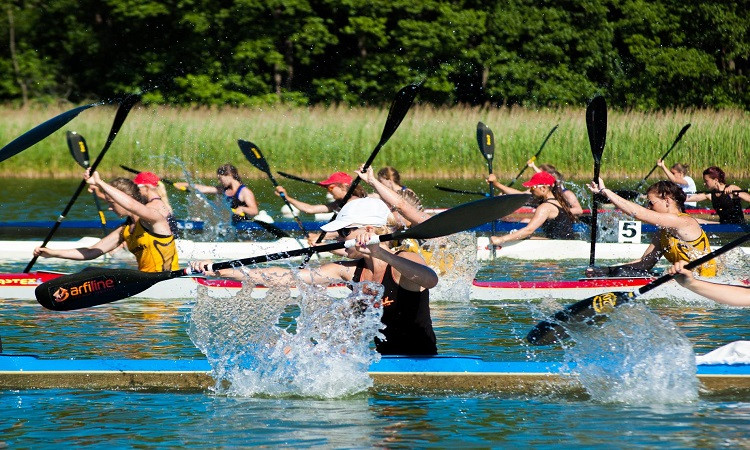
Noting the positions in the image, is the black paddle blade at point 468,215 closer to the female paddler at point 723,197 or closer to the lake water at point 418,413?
the lake water at point 418,413

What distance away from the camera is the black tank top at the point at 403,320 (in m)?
6.54

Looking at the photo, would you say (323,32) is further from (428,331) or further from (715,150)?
(428,331)

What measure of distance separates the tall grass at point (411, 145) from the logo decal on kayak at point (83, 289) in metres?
15.4

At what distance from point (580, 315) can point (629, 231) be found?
22.4 ft

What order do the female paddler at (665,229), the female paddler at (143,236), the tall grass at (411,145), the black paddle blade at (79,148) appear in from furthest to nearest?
the tall grass at (411,145), the black paddle blade at (79,148), the female paddler at (143,236), the female paddler at (665,229)

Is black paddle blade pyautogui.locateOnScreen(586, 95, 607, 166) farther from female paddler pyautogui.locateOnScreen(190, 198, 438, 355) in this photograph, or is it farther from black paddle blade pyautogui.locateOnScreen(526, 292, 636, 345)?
female paddler pyautogui.locateOnScreen(190, 198, 438, 355)

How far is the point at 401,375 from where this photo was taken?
22.4 ft

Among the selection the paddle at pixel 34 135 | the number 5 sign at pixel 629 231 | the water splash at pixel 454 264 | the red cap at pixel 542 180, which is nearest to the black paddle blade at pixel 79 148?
the paddle at pixel 34 135

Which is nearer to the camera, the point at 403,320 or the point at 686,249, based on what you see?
the point at 403,320

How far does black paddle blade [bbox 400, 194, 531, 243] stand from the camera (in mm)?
7012

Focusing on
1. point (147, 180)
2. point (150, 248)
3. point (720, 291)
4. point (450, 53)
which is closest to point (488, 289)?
point (150, 248)

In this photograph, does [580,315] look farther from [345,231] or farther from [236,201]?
Answer: [236,201]

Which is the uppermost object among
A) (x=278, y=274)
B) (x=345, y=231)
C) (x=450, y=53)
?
(x=450, y=53)

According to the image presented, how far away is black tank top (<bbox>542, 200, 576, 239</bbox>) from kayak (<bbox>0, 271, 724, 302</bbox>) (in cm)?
309
